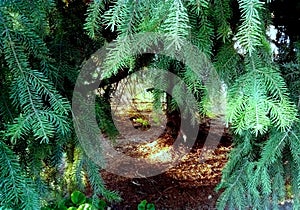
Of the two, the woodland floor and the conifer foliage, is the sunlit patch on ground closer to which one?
the woodland floor

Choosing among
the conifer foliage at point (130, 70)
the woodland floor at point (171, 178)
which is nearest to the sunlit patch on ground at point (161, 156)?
the woodland floor at point (171, 178)

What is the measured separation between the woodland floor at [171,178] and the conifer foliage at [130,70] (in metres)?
0.69

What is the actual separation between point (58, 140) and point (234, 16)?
2.42 feet

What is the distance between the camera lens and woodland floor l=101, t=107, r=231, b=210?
7.03 feet

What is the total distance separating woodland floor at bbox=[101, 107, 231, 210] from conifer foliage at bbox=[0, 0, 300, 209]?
694 millimetres

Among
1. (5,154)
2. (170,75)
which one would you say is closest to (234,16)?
(170,75)

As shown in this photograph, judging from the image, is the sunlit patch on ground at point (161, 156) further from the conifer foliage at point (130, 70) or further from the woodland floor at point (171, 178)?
the conifer foliage at point (130, 70)

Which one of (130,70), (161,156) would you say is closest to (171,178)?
(161,156)

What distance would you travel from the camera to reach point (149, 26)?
78 cm

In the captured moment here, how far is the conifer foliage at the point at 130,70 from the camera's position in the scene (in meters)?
0.81

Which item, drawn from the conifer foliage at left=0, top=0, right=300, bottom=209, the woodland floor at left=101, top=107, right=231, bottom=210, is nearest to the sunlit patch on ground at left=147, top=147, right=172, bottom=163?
the woodland floor at left=101, top=107, right=231, bottom=210

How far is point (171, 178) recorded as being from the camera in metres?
2.35

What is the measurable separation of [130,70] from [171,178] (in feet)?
4.73

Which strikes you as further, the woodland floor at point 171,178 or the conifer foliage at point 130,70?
the woodland floor at point 171,178
